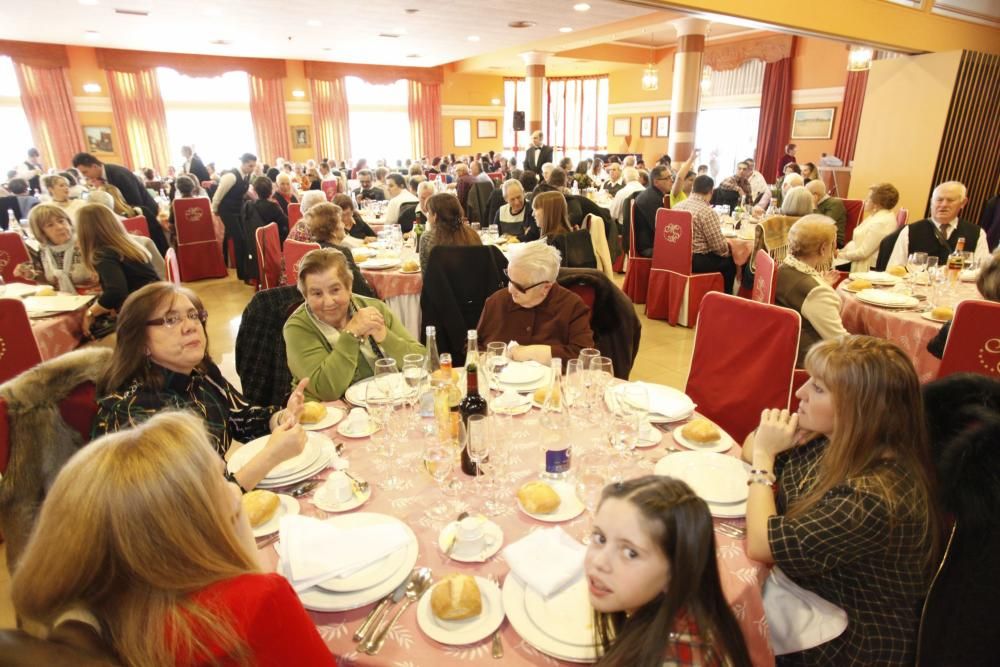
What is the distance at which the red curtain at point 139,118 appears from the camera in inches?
534

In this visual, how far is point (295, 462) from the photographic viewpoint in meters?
1.71

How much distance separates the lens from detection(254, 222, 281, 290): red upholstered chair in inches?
211

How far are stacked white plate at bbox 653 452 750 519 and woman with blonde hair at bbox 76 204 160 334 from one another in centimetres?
386

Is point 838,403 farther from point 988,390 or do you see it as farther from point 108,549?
point 108,549

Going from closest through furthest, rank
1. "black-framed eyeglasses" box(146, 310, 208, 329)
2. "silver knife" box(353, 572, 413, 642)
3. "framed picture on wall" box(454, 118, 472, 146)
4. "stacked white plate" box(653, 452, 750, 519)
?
1. "silver knife" box(353, 572, 413, 642)
2. "stacked white plate" box(653, 452, 750, 519)
3. "black-framed eyeglasses" box(146, 310, 208, 329)
4. "framed picture on wall" box(454, 118, 472, 146)

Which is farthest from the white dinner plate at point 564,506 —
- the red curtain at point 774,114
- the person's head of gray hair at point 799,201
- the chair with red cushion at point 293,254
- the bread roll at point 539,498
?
Answer: the red curtain at point 774,114

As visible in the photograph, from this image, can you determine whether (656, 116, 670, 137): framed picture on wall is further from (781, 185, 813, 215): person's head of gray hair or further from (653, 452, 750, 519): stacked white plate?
(653, 452, 750, 519): stacked white plate

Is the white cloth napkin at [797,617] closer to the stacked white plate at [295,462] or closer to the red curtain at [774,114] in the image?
the stacked white plate at [295,462]

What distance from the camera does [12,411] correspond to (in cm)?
152

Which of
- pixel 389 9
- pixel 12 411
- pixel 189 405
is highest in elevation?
pixel 389 9

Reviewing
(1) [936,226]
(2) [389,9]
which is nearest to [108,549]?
(1) [936,226]

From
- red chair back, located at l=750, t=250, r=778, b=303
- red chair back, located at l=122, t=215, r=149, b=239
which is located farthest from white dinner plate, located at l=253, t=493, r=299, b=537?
red chair back, located at l=122, t=215, r=149, b=239

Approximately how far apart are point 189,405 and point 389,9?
8356 mm

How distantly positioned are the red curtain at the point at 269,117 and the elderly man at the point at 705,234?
1357 centimetres
